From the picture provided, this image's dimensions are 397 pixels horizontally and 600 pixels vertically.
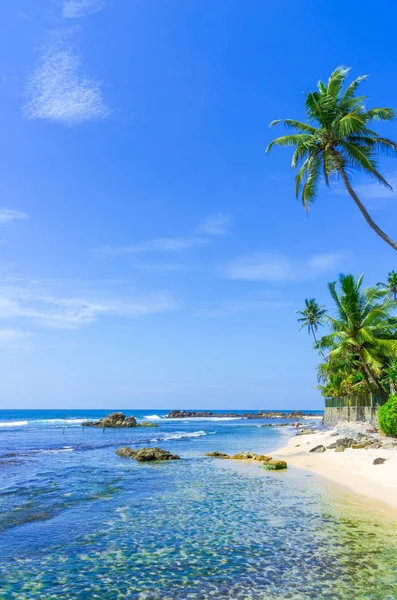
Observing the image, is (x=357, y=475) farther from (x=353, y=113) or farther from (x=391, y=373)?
(x=391, y=373)

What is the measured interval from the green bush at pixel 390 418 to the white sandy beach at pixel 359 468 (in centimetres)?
61

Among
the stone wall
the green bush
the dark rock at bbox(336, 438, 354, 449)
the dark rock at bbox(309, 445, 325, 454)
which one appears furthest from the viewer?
the stone wall

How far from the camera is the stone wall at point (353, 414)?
38.6m

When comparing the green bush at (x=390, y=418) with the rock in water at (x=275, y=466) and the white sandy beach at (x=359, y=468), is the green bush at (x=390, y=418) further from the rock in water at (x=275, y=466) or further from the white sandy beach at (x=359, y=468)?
the rock in water at (x=275, y=466)

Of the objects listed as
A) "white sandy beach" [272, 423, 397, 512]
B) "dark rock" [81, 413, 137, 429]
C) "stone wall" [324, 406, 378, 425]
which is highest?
"stone wall" [324, 406, 378, 425]

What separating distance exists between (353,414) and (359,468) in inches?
826

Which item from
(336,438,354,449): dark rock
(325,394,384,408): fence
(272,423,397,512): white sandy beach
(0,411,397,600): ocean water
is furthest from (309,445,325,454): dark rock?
(325,394,384,408): fence

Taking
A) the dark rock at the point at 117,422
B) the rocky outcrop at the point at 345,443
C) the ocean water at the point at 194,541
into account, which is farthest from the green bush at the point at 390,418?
the dark rock at the point at 117,422

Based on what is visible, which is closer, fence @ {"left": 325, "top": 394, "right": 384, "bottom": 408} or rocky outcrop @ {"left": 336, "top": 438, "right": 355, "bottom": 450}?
rocky outcrop @ {"left": 336, "top": 438, "right": 355, "bottom": 450}

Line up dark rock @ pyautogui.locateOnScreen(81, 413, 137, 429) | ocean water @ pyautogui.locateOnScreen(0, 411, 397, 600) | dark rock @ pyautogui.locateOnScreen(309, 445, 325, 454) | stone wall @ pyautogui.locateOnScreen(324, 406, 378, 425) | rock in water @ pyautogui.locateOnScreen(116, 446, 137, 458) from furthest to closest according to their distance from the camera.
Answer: dark rock @ pyautogui.locateOnScreen(81, 413, 137, 429)
stone wall @ pyautogui.locateOnScreen(324, 406, 378, 425)
rock in water @ pyautogui.locateOnScreen(116, 446, 137, 458)
dark rock @ pyautogui.locateOnScreen(309, 445, 325, 454)
ocean water @ pyautogui.locateOnScreen(0, 411, 397, 600)

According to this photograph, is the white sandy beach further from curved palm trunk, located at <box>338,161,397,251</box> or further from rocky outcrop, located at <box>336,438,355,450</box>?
curved palm trunk, located at <box>338,161,397,251</box>

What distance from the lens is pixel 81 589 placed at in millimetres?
8594

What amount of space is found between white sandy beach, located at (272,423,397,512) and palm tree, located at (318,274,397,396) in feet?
24.8

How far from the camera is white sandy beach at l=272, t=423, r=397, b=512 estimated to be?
1649cm
